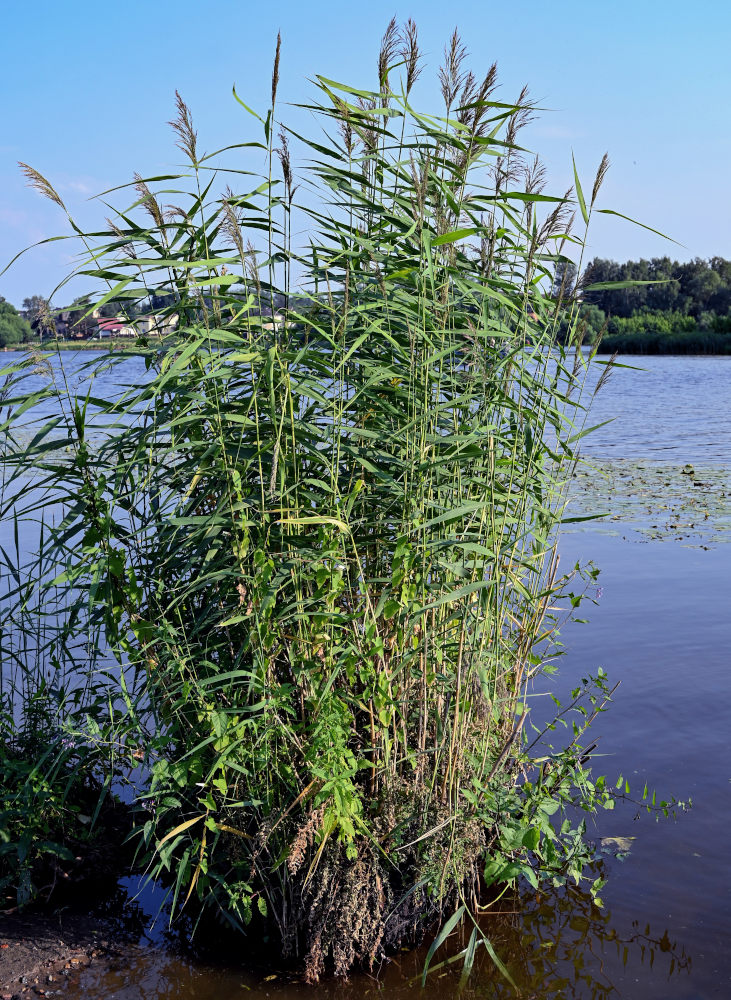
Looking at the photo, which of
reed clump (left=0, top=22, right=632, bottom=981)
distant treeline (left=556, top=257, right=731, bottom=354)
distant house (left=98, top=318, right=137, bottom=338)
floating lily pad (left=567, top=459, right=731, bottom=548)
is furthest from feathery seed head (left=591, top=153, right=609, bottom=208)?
distant treeline (left=556, top=257, right=731, bottom=354)

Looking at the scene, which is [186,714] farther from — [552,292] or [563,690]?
[563,690]

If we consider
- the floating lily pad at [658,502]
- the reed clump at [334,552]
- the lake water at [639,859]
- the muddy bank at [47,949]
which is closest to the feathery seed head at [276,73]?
the reed clump at [334,552]

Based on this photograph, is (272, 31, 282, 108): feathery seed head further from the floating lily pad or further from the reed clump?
the floating lily pad

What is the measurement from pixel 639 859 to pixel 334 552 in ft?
6.73

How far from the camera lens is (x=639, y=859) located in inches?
141

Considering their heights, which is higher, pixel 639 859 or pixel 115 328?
pixel 115 328

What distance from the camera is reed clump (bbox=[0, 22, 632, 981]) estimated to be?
271 cm

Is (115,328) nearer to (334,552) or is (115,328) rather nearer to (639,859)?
(334,552)

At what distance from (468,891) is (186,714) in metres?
1.27

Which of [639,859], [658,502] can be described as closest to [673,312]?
[658,502]

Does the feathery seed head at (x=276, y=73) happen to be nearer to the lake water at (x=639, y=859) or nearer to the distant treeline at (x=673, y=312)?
the lake water at (x=639, y=859)

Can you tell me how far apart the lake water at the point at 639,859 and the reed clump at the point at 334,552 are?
7.9 inches

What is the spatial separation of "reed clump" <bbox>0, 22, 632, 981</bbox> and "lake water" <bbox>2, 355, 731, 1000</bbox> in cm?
20

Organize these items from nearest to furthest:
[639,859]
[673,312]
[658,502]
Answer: [639,859] < [658,502] < [673,312]
